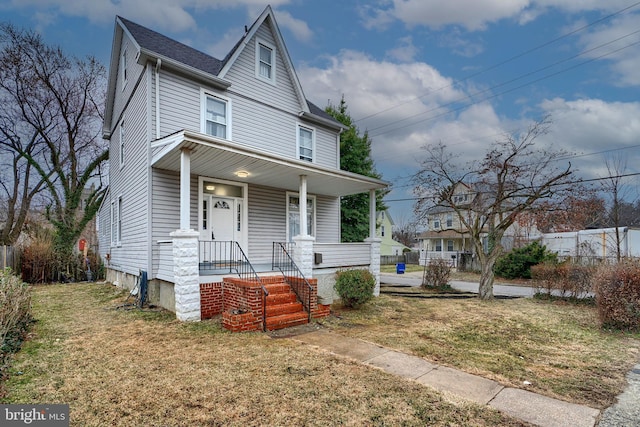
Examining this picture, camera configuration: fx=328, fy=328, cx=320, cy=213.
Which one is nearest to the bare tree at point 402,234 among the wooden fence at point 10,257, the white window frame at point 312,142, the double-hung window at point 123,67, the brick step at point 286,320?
the white window frame at point 312,142

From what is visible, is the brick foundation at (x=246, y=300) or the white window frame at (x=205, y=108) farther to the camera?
the white window frame at (x=205, y=108)

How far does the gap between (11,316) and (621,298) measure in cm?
1132

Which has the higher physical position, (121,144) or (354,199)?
(121,144)

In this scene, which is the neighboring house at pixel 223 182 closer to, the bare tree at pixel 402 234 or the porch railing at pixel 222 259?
the porch railing at pixel 222 259

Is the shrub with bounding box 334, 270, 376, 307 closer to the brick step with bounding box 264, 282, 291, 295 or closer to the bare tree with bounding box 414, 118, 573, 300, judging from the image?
the brick step with bounding box 264, 282, 291, 295

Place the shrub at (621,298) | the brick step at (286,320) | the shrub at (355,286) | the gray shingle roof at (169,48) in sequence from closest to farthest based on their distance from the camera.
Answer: the brick step at (286,320), the shrub at (621,298), the shrub at (355,286), the gray shingle roof at (169,48)

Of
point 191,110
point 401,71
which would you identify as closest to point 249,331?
point 191,110

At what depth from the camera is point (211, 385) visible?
3789 millimetres

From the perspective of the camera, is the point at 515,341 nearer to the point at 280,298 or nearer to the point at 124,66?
the point at 280,298

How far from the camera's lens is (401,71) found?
18.0 m

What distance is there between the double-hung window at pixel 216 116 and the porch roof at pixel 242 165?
1.44m

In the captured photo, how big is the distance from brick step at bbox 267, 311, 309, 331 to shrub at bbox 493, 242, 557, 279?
1366 cm

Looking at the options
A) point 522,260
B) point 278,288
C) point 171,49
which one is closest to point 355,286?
point 278,288

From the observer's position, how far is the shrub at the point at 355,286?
27.5 ft
